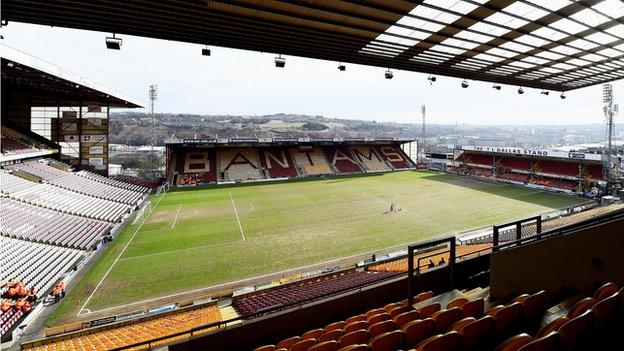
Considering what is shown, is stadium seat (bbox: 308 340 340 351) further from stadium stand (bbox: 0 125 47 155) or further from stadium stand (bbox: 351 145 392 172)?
stadium stand (bbox: 351 145 392 172)

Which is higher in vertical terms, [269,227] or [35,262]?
[35,262]

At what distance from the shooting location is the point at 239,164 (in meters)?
42.7

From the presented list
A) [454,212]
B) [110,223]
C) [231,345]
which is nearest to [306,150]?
[454,212]

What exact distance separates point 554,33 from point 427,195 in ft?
68.4

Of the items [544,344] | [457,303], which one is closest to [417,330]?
[457,303]

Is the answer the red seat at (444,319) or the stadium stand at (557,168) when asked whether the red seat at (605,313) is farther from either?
the stadium stand at (557,168)

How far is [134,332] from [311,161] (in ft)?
127

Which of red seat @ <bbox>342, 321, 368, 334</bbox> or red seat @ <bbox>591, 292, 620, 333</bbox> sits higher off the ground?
red seat @ <bbox>591, 292, 620, 333</bbox>

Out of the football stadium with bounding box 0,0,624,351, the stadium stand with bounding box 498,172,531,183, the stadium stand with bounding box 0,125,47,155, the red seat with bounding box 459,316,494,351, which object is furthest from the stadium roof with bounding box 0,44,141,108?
the stadium stand with bounding box 498,172,531,183

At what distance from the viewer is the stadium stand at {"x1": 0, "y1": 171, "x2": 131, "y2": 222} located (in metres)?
19.5

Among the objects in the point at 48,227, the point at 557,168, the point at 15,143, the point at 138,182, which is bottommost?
the point at 48,227

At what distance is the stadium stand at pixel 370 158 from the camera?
Result: 4881 cm

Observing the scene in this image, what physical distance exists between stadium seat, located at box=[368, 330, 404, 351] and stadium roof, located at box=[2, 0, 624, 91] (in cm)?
820

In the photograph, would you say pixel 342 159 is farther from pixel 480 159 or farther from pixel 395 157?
pixel 480 159
